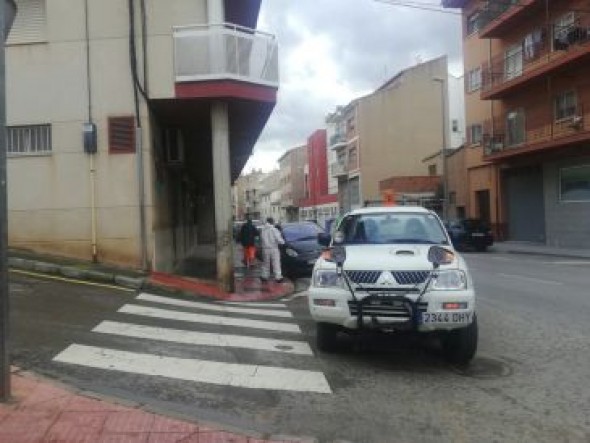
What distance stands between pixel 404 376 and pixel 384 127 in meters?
56.8

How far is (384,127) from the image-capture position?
63750 mm

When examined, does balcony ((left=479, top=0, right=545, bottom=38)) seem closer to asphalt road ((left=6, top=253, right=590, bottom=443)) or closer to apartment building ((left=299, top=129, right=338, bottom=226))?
asphalt road ((left=6, top=253, right=590, bottom=443))

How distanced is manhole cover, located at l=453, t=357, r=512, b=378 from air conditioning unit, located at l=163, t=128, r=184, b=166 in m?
12.2

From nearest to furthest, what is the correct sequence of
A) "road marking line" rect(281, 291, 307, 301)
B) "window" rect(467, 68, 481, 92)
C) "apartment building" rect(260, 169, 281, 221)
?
"road marking line" rect(281, 291, 307, 301) < "window" rect(467, 68, 481, 92) < "apartment building" rect(260, 169, 281, 221)

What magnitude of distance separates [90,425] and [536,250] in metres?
28.1

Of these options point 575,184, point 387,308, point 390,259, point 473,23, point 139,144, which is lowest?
point 387,308

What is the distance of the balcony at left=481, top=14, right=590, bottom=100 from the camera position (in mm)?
29719

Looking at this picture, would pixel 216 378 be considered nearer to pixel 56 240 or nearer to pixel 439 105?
pixel 56 240

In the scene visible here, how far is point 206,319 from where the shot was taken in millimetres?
11602

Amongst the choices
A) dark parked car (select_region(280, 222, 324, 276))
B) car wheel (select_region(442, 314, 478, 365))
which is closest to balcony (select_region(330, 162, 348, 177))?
dark parked car (select_region(280, 222, 324, 276))

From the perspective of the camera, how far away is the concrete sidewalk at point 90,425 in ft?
18.4

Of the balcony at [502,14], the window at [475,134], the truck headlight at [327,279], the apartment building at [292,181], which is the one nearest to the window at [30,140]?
the truck headlight at [327,279]

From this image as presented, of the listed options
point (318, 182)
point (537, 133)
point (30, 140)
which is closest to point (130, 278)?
point (30, 140)

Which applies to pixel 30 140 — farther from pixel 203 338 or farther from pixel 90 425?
pixel 90 425
